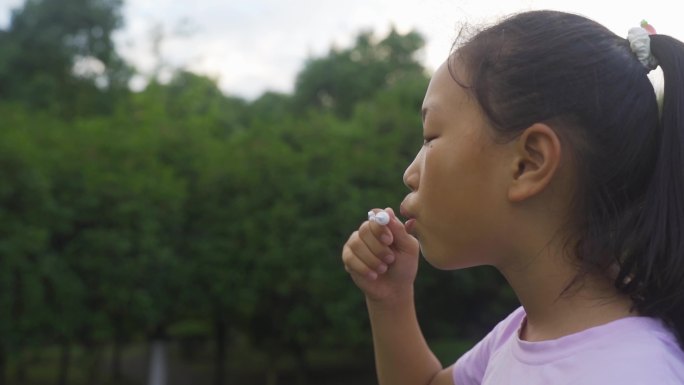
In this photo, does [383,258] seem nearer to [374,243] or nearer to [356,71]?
[374,243]

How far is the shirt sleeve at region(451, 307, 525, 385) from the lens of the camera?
4.46 feet

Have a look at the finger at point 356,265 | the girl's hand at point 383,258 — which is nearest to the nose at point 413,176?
the girl's hand at point 383,258

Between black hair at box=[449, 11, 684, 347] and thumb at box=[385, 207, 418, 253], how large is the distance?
27 cm

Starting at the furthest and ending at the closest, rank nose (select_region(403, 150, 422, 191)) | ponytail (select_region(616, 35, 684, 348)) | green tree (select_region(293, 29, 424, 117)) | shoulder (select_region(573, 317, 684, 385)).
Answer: green tree (select_region(293, 29, 424, 117)) → nose (select_region(403, 150, 422, 191)) → ponytail (select_region(616, 35, 684, 348)) → shoulder (select_region(573, 317, 684, 385))

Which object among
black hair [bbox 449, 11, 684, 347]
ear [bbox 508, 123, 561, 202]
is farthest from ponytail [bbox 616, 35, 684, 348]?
ear [bbox 508, 123, 561, 202]

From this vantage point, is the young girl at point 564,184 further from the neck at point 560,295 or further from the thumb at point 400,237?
the thumb at point 400,237

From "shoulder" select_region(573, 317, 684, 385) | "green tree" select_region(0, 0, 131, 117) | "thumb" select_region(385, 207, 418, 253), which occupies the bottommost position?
"shoulder" select_region(573, 317, 684, 385)

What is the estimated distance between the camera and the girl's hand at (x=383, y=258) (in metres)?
1.34

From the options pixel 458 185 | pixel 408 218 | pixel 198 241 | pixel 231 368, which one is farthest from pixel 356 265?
pixel 231 368

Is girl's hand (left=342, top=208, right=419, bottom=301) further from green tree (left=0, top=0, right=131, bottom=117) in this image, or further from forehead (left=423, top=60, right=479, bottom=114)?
green tree (left=0, top=0, right=131, bottom=117)

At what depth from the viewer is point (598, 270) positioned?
1.10 metres

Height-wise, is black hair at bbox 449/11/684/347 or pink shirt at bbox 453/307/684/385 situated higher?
black hair at bbox 449/11/684/347

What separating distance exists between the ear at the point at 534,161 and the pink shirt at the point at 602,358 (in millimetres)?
190

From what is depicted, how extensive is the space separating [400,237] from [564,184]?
35cm
